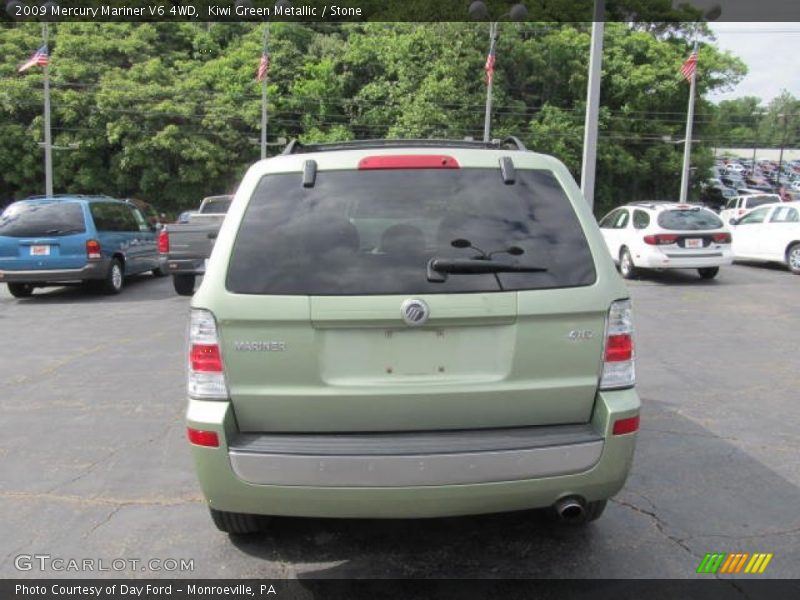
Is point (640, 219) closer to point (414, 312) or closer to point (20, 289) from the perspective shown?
point (20, 289)

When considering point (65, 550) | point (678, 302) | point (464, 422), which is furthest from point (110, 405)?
point (678, 302)

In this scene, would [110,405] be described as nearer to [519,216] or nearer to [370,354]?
[370,354]

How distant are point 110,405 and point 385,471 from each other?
13.2ft

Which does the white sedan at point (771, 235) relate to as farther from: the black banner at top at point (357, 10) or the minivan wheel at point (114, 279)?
the black banner at top at point (357, 10)

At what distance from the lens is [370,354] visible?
3.01m

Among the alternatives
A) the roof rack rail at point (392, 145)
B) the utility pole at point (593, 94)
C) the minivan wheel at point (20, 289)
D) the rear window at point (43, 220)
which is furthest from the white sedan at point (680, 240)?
the minivan wheel at point (20, 289)

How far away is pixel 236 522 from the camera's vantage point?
3498mm

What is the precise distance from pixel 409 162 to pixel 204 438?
148 cm

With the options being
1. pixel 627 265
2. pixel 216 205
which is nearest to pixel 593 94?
pixel 627 265

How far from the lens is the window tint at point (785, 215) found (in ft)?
50.7

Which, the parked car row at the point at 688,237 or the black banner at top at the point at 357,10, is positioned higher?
the black banner at top at the point at 357,10

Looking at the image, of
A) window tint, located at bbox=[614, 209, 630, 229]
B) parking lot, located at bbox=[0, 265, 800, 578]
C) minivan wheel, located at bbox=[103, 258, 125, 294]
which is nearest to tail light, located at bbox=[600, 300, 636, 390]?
parking lot, located at bbox=[0, 265, 800, 578]

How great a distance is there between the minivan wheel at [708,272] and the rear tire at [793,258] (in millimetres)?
2189

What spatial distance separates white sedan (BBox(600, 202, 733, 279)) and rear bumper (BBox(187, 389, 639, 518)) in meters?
11.0
